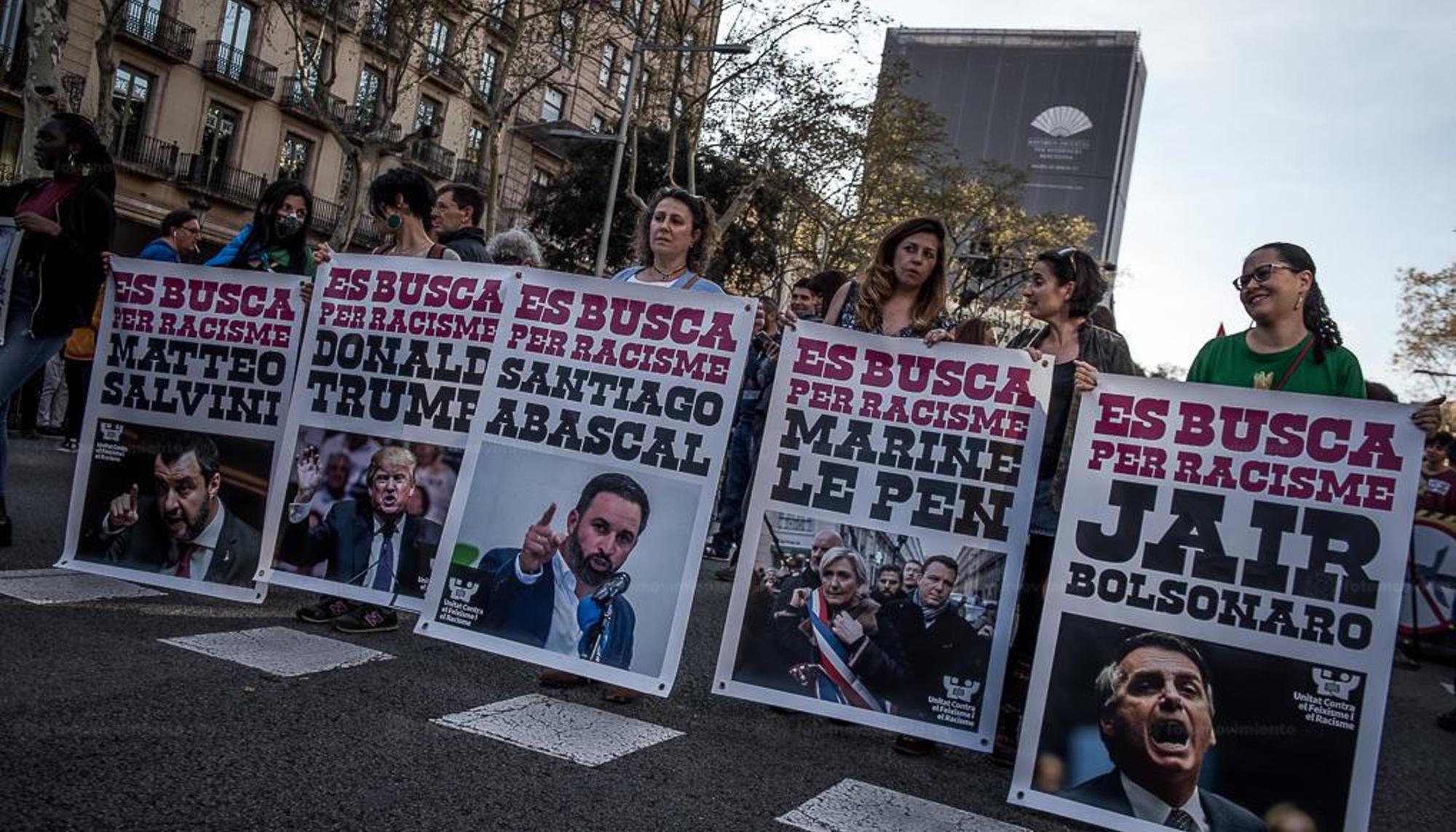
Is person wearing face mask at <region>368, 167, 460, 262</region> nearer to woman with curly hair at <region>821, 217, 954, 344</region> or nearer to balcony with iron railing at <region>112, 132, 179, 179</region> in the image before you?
woman with curly hair at <region>821, 217, 954, 344</region>

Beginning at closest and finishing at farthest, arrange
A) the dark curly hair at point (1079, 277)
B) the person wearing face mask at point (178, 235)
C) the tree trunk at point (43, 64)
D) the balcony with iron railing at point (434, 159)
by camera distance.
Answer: the dark curly hair at point (1079, 277) → the person wearing face mask at point (178, 235) → the tree trunk at point (43, 64) → the balcony with iron railing at point (434, 159)

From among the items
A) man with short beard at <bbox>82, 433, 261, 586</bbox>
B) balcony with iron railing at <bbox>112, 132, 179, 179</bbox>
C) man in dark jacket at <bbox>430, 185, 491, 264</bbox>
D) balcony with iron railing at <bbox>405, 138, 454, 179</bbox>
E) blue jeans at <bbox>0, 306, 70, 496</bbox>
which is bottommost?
man with short beard at <bbox>82, 433, 261, 586</bbox>

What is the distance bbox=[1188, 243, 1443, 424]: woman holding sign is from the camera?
3908 millimetres

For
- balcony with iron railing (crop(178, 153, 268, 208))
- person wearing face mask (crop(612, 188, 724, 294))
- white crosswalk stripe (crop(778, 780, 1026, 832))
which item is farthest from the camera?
balcony with iron railing (crop(178, 153, 268, 208))

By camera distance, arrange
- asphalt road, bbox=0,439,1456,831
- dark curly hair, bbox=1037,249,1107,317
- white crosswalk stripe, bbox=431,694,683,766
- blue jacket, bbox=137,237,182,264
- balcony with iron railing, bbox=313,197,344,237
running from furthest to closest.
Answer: balcony with iron railing, bbox=313,197,344,237
blue jacket, bbox=137,237,182,264
dark curly hair, bbox=1037,249,1107,317
white crosswalk stripe, bbox=431,694,683,766
asphalt road, bbox=0,439,1456,831

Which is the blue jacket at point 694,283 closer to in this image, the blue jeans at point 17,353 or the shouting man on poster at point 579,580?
the shouting man on poster at point 579,580

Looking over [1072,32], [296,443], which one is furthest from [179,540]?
[1072,32]

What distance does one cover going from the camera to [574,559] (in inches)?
163

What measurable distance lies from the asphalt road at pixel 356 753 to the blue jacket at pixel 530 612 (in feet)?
0.63

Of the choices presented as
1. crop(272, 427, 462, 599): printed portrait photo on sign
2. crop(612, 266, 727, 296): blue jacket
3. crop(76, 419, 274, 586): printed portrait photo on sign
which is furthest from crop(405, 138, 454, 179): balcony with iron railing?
crop(612, 266, 727, 296): blue jacket

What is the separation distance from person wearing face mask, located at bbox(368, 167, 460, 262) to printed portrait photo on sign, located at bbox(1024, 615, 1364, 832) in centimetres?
315

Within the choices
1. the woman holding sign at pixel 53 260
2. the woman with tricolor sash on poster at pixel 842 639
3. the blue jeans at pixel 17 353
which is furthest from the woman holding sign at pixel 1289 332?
the blue jeans at pixel 17 353

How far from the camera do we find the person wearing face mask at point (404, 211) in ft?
16.6

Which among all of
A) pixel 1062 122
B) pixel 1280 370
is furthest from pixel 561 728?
pixel 1062 122
